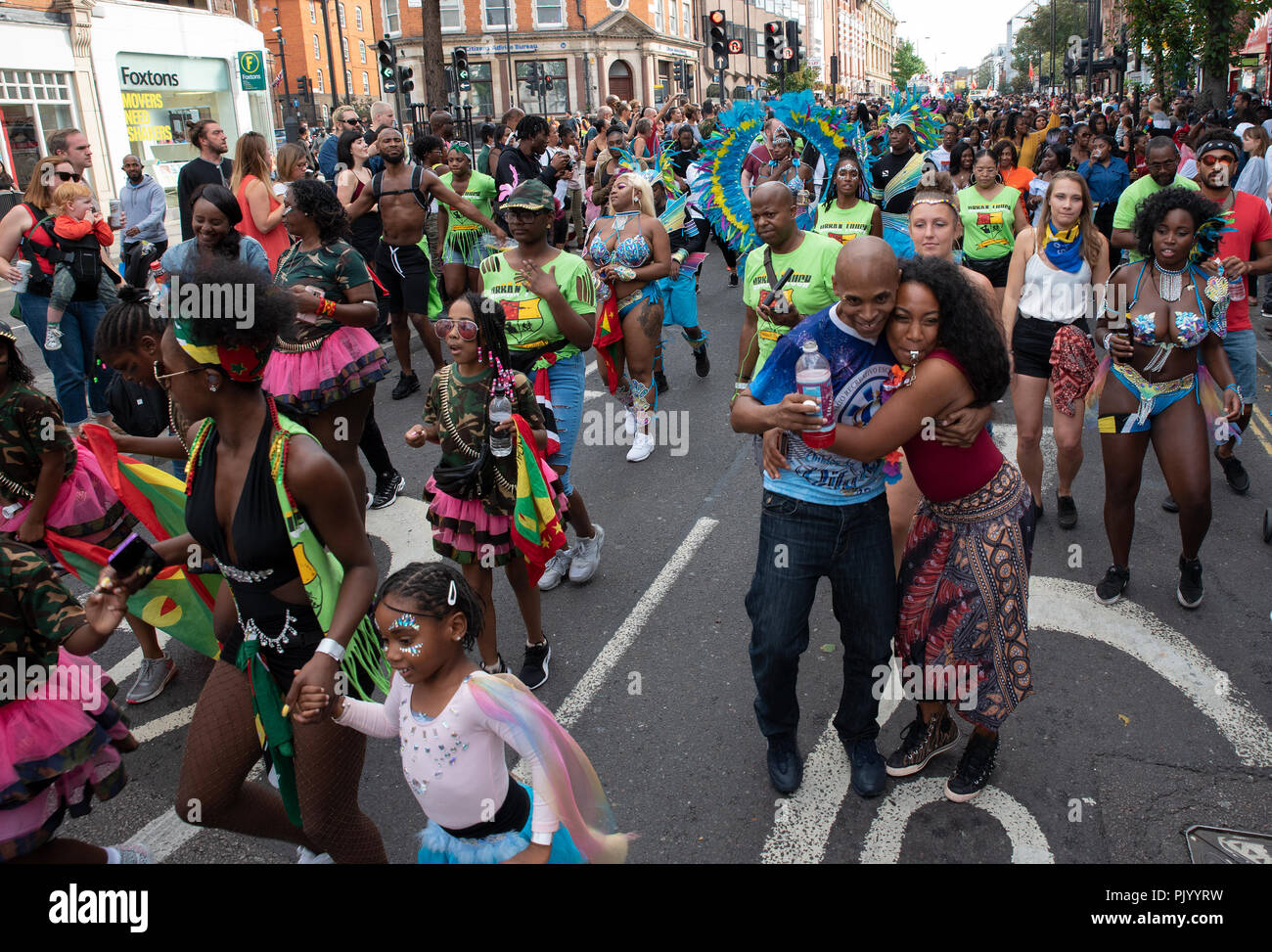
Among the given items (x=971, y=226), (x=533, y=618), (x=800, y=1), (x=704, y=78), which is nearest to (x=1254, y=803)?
(x=533, y=618)

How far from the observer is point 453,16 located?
2235 inches

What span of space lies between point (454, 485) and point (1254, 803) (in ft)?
10.4

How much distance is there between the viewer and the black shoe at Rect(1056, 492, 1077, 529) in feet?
18.5

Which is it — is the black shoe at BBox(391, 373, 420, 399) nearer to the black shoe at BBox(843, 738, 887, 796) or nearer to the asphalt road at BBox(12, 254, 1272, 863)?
the asphalt road at BBox(12, 254, 1272, 863)

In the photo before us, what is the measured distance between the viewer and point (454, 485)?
4039 millimetres

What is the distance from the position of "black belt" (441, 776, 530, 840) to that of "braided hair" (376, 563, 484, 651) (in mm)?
421

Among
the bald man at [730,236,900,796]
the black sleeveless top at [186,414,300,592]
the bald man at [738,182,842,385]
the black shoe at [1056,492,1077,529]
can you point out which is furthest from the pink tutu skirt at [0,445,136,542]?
the black shoe at [1056,492,1077,529]

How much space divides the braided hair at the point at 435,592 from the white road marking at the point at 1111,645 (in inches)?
53.6

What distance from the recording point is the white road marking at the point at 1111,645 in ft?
10.8

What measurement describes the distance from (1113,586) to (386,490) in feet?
14.3

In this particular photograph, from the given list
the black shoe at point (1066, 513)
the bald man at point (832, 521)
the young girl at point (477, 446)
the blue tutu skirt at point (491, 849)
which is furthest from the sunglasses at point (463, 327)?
the black shoe at point (1066, 513)

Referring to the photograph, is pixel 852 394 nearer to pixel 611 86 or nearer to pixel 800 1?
pixel 611 86

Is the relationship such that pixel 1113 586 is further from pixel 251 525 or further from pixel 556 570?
pixel 251 525

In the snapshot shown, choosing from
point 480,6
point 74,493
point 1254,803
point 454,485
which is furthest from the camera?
point 480,6
